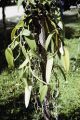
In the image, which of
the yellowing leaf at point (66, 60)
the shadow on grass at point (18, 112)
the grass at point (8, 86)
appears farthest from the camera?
the grass at point (8, 86)

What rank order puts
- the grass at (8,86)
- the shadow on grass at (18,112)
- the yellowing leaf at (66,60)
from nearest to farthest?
the yellowing leaf at (66,60)
the shadow on grass at (18,112)
the grass at (8,86)

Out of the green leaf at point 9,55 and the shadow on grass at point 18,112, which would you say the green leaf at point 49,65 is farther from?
the shadow on grass at point 18,112

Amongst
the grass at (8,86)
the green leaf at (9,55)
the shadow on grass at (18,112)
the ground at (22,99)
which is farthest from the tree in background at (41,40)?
the grass at (8,86)

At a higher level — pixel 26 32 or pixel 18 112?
pixel 26 32

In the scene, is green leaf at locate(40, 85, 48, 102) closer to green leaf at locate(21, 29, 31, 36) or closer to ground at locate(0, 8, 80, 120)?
green leaf at locate(21, 29, 31, 36)

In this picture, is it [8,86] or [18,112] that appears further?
[8,86]

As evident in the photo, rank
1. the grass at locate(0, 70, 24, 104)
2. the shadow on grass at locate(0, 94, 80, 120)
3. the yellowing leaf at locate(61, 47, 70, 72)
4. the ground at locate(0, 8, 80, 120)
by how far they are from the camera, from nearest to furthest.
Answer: the yellowing leaf at locate(61, 47, 70, 72) < the shadow on grass at locate(0, 94, 80, 120) < the ground at locate(0, 8, 80, 120) < the grass at locate(0, 70, 24, 104)

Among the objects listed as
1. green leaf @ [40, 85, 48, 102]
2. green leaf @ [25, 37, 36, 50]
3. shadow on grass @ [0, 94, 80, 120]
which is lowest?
shadow on grass @ [0, 94, 80, 120]

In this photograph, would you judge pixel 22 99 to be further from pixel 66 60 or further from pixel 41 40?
pixel 66 60

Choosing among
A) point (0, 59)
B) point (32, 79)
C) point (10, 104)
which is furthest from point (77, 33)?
point (32, 79)

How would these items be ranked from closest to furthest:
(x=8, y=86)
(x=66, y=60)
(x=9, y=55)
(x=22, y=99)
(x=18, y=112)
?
(x=66, y=60), (x=9, y=55), (x=18, y=112), (x=22, y=99), (x=8, y=86)

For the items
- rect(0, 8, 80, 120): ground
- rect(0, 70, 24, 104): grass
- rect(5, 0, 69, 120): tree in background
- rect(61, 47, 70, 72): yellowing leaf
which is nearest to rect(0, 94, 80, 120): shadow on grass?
rect(0, 8, 80, 120): ground

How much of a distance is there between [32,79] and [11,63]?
190 millimetres

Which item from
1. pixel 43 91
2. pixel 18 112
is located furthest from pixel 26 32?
pixel 18 112
